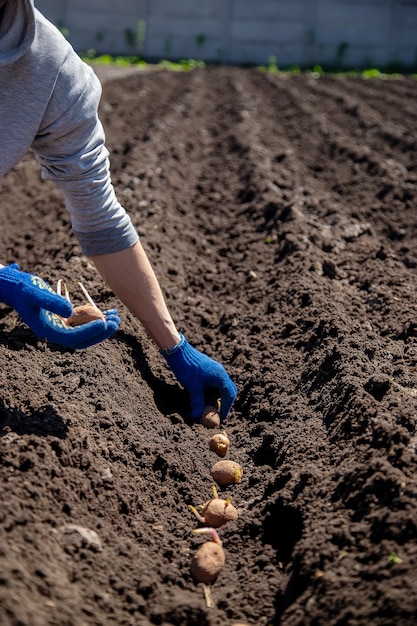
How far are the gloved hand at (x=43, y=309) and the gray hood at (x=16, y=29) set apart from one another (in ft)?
2.76

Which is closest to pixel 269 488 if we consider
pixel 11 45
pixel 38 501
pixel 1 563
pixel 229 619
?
pixel 229 619

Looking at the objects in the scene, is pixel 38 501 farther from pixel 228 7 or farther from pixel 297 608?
pixel 228 7

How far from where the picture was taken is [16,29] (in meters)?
2.41

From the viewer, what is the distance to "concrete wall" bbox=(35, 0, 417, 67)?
1964 centimetres

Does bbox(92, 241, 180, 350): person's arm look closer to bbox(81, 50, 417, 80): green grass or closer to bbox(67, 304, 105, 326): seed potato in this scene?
bbox(67, 304, 105, 326): seed potato

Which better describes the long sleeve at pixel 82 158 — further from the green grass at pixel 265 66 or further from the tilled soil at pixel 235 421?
the green grass at pixel 265 66

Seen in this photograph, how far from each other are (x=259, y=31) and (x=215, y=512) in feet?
64.3

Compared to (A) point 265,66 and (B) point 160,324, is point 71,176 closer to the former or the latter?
(B) point 160,324

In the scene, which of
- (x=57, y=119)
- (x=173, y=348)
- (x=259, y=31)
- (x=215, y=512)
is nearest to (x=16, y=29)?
(x=57, y=119)

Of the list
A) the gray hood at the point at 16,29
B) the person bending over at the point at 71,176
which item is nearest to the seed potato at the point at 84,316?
the person bending over at the point at 71,176

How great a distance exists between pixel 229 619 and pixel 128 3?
20.0 metres

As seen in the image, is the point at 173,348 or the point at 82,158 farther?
the point at 173,348

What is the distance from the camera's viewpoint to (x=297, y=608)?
2.13m

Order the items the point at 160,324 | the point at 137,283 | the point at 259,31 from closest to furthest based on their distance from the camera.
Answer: the point at 137,283
the point at 160,324
the point at 259,31
